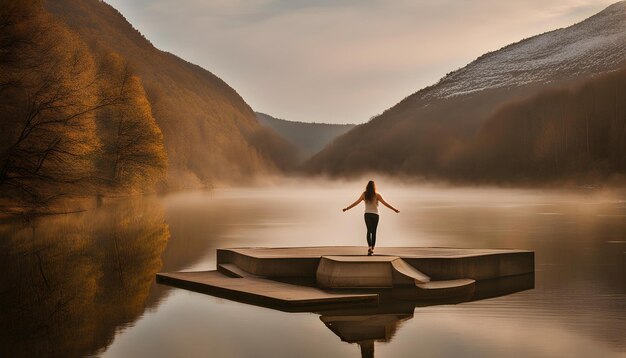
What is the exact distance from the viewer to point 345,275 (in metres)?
18.4

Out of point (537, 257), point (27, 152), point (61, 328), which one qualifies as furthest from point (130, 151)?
point (61, 328)

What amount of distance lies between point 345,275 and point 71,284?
19.4 ft

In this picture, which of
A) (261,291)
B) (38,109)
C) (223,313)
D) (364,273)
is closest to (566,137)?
(38,109)

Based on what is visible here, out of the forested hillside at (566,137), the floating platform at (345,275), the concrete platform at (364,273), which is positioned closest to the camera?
the floating platform at (345,275)

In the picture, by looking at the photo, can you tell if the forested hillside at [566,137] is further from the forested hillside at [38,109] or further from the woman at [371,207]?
the woman at [371,207]

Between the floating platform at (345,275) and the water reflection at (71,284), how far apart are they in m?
1.86

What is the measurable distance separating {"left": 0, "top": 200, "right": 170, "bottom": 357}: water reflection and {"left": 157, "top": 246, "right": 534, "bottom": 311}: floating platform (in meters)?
1.86

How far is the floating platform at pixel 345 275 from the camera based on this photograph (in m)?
17.2

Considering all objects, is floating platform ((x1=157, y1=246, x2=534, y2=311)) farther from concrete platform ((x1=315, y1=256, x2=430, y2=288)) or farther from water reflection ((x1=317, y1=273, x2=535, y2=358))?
water reflection ((x1=317, y1=273, x2=535, y2=358))

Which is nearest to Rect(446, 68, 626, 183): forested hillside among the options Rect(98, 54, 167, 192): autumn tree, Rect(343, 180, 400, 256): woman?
Rect(98, 54, 167, 192): autumn tree

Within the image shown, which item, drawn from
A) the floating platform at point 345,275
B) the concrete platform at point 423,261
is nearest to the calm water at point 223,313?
the floating platform at point 345,275

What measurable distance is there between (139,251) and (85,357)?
646 inches

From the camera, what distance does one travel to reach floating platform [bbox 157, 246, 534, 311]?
56.3 ft

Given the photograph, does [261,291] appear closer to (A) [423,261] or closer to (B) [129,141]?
(A) [423,261]
